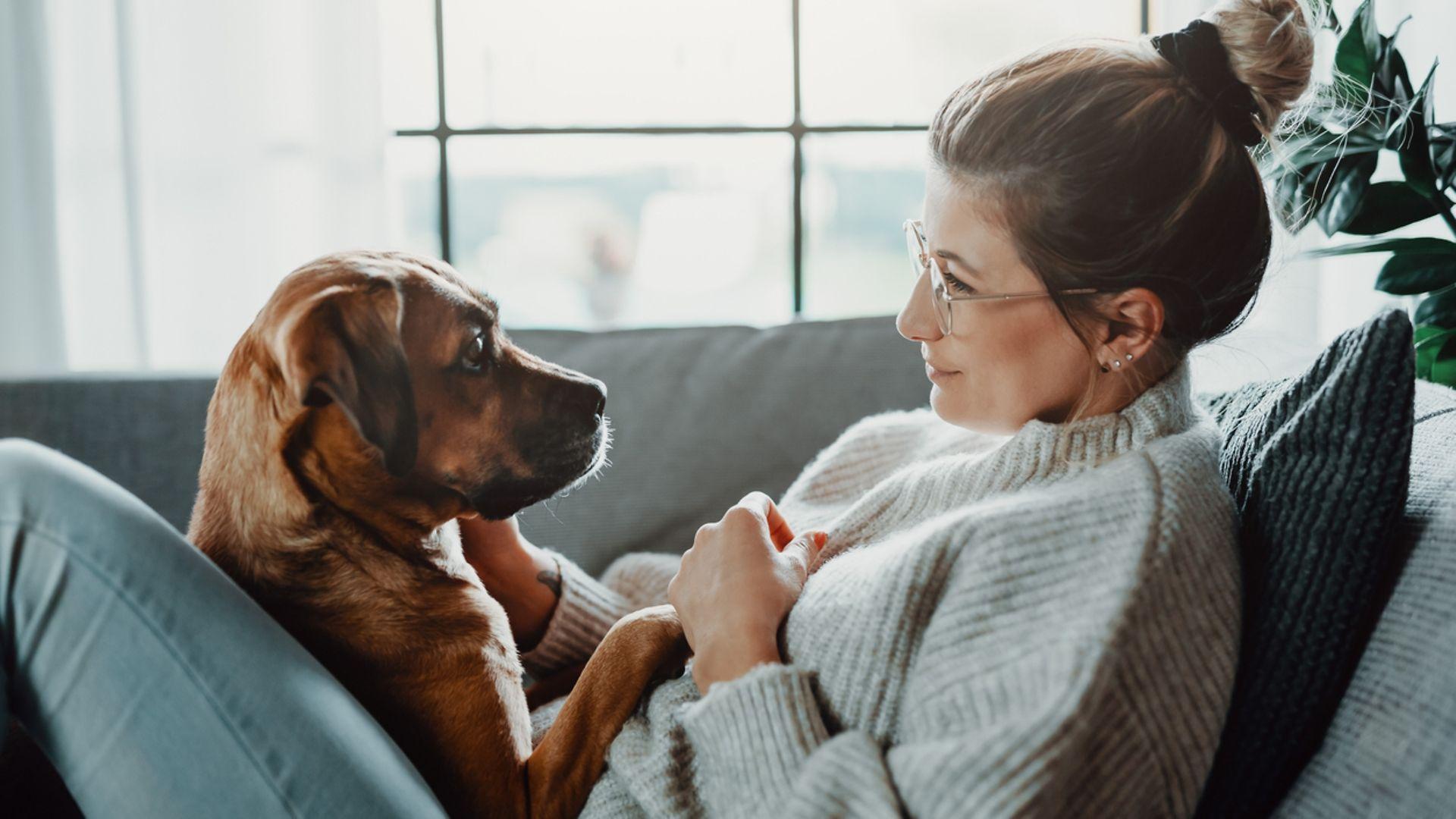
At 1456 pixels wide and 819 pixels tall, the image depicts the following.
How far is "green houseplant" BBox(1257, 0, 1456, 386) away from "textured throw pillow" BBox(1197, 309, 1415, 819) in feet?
2.27

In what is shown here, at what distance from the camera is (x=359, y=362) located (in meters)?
1.05

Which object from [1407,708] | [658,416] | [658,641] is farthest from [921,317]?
[658,416]

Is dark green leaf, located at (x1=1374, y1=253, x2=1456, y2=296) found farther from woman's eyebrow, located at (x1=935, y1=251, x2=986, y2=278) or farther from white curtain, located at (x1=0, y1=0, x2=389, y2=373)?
white curtain, located at (x1=0, y1=0, x2=389, y2=373)

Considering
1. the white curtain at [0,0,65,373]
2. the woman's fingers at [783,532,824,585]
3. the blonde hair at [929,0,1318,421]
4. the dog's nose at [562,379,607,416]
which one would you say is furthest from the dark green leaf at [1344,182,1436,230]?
the white curtain at [0,0,65,373]

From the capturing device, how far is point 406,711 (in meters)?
1.10

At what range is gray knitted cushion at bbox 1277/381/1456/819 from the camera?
0.78 metres

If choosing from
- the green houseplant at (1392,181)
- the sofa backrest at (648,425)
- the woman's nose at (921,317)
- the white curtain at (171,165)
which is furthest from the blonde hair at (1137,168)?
the white curtain at (171,165)

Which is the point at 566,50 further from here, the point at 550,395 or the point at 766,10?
the point at 550,395

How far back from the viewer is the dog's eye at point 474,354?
1208mm

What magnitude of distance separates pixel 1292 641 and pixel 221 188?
241 cm

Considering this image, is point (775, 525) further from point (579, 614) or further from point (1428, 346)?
point (1428, 346)

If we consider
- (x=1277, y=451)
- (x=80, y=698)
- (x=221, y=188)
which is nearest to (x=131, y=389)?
(x=221, y=188)

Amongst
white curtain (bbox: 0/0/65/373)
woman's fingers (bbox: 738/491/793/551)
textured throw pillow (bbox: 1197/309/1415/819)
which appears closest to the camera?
textured throw pillow (bbox: 1197/309/1415/819)

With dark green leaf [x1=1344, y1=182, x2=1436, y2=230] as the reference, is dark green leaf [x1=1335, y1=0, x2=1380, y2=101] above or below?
above
